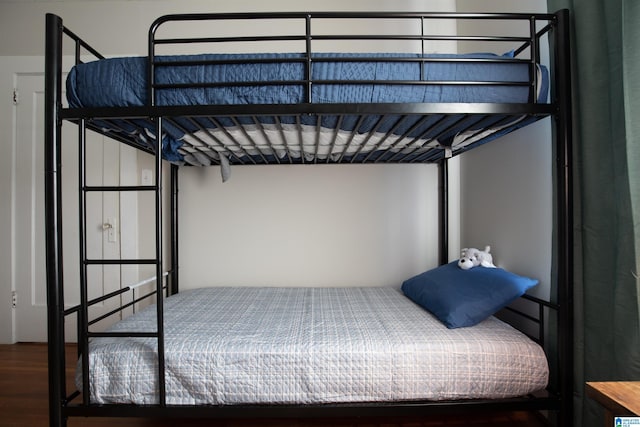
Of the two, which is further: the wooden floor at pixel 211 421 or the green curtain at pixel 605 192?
the wooden floor at pixel 211 421

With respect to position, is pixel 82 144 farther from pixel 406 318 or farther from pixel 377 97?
pixel 406 318

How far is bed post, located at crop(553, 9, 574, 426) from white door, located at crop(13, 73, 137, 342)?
115 inches

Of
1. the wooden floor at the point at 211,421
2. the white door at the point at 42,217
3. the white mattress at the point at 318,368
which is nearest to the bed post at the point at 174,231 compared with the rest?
the white door at the point at 42,217

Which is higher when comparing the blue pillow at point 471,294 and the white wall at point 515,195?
the white wall at point 515,195

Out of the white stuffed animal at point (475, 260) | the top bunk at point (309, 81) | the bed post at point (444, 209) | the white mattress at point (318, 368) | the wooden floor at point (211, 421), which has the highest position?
the top bunk at point (309, 81)

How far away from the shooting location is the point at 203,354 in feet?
4.47

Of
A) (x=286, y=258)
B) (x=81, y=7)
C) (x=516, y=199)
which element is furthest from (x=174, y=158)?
(x=516, y=199)

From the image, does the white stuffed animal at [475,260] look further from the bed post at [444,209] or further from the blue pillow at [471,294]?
the bed post at [444,209]

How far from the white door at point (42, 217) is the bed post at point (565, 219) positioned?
9.62 feet

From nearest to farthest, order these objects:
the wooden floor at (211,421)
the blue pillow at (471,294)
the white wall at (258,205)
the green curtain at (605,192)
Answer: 1. the green curtain at (605,192)
2. the blue pillow at (471,294)
3. the wooden floor at (211,421)
4. the white wall at (258,205)

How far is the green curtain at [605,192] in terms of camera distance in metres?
1.15

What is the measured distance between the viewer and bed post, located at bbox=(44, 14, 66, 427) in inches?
51.9

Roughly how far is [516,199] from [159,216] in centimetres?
205

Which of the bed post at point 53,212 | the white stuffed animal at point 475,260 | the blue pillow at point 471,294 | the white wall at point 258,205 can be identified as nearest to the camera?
the bed post at point 53,212
